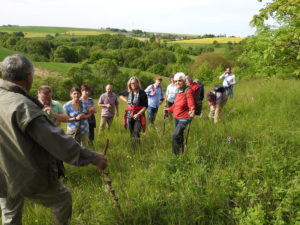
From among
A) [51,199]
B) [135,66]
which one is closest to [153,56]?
[135,66]

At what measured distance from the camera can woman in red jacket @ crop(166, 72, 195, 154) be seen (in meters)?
3.82

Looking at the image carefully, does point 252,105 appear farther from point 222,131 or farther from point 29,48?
point 29,48

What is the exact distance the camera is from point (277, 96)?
23.9ft

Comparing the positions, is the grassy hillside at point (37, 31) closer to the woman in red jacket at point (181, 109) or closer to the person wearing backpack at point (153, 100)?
the person wearing backpack at point (153, 100)

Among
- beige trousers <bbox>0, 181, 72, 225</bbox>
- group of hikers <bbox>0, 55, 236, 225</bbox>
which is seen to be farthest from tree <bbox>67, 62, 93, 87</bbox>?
group of hikers <bbox>0, 55, 236, 225</bbox>

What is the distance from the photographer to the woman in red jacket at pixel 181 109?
382 centimetres

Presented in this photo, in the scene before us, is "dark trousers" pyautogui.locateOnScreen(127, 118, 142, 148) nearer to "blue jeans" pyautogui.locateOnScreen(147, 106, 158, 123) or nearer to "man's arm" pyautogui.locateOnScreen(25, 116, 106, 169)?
"blue jeans" pyautogui.locateOnScreen(147, 106, 158, 123)

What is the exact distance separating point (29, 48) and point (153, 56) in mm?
51158

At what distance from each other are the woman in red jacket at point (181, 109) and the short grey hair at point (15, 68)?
276 cm

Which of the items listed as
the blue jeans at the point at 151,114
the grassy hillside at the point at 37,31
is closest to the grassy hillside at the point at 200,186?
the blue jeans at the point at 151,114

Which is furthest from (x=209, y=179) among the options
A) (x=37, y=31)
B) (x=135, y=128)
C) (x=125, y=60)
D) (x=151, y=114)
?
(x=37, y=31)

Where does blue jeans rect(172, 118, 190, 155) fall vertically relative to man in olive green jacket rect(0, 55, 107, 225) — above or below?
below

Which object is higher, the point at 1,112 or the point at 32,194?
the point at 1,112

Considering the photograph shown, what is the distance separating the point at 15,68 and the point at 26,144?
0.63 meters
